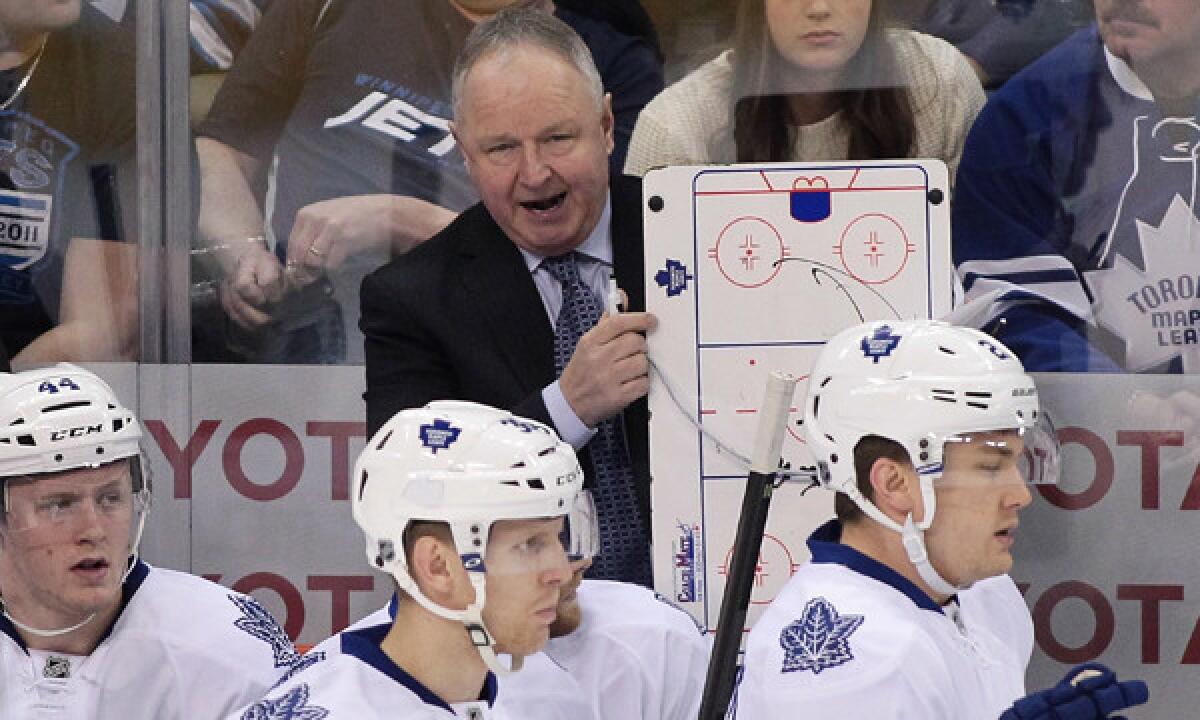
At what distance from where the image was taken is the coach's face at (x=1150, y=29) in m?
3.96

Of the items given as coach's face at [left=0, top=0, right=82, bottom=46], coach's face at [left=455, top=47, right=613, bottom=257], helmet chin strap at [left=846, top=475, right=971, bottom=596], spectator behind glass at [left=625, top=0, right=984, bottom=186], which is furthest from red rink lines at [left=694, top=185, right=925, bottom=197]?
coach's face at [left=0, top=0, right=82, bottom=46]

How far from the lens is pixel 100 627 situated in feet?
10.9

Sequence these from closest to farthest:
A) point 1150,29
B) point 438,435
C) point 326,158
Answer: point 438,435 → point 1150,29 → point 326,158

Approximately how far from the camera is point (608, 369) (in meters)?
3.38

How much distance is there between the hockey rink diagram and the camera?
11.2ft

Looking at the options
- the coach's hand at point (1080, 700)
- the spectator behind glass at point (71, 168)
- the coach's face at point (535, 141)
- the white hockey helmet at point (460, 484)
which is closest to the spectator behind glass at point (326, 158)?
the spectator behind glass at point (71, 168)

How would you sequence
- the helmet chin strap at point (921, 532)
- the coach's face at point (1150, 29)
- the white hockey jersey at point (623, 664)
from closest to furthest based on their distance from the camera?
the helmet chin strap at point (921, 532) → the white hockey jersey at point (623, 664) → the coach's face at point (1150, 29)

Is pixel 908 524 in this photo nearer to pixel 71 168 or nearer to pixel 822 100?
pixel 822 100

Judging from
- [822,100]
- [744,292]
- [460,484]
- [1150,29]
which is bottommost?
[460,484]

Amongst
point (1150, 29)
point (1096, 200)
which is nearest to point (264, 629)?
point (1096, 200)

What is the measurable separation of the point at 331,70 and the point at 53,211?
0.65m

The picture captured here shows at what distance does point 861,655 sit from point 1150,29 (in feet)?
5.79

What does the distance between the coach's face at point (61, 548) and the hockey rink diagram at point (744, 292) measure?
87 centimetres

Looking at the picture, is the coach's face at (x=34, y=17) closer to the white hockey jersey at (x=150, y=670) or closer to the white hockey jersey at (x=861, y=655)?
the white hockey jersey at (x=150, y=670)
